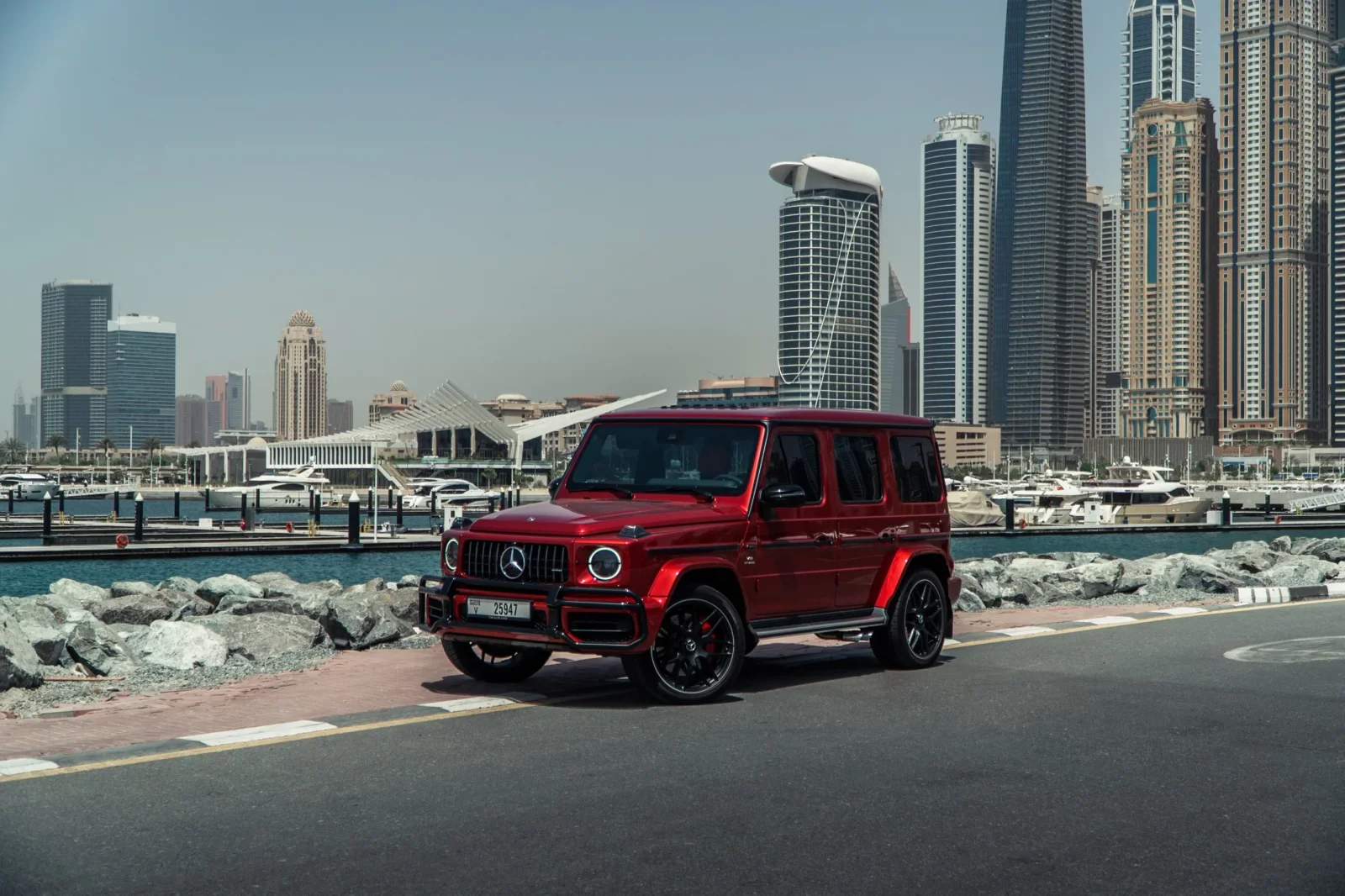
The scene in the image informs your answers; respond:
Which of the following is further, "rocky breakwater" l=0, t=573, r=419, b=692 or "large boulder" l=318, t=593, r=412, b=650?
"large boulder" l=318, t=593, r=412, b=650

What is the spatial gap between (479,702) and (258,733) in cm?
160

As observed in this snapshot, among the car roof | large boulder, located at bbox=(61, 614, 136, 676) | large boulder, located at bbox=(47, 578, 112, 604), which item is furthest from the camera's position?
large boulder, located at bbox=(47, 578, 112, 604)

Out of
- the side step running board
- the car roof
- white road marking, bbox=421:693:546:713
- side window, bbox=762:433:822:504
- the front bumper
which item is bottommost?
Result: white road marking, bbox=421:693:546:713

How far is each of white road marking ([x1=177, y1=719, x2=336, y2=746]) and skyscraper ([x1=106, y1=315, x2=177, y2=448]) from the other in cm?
7909

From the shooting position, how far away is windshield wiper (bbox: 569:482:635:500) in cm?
1009

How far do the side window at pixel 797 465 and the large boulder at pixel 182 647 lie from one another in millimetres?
4911

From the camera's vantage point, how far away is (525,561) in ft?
30.0

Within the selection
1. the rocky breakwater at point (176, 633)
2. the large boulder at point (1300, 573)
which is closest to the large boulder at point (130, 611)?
the rocky breakwater at point (176, 633)

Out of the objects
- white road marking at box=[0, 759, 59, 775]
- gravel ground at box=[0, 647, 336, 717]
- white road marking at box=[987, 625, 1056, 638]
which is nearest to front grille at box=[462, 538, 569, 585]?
gravel ground at box=[0, 647, 336, 717]

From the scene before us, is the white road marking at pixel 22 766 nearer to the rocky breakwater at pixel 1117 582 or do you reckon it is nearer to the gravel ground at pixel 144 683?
the gravel ground at pixel 144 683

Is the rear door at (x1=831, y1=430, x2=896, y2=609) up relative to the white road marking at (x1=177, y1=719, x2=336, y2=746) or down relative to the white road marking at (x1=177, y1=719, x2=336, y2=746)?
up

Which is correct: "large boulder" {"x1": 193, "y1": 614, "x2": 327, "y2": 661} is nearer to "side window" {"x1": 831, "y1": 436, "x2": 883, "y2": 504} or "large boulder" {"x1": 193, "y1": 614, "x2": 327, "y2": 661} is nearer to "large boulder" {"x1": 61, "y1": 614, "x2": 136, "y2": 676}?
"large boulder" {"x1": 61, "y1": 614, "x2": 136, "y2": 676}

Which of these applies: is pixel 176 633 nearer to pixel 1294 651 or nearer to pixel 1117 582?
pixel 1294 651

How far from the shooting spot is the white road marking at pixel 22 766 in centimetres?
697
